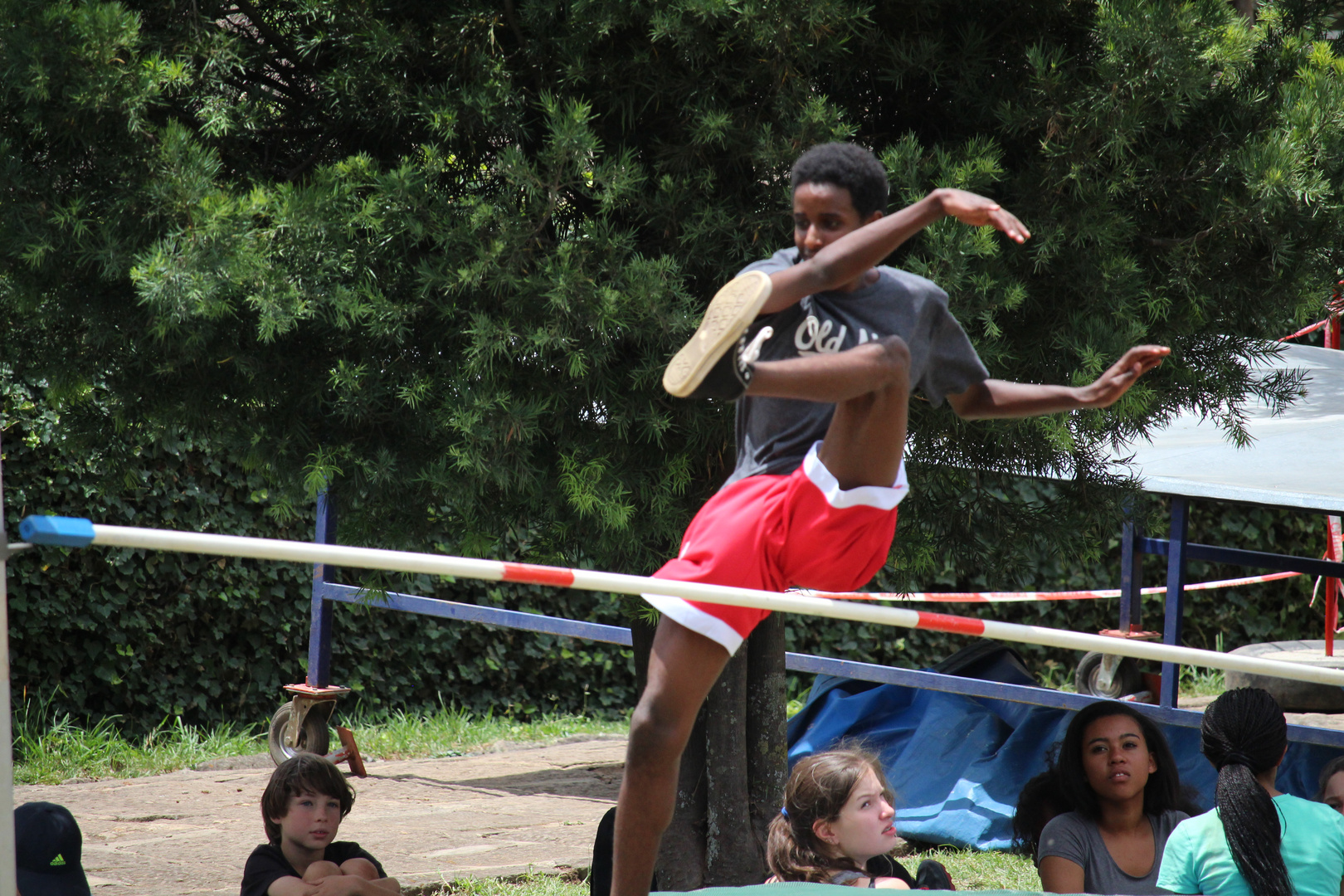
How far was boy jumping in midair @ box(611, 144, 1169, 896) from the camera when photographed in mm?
2463

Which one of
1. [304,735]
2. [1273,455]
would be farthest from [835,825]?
[304,735]

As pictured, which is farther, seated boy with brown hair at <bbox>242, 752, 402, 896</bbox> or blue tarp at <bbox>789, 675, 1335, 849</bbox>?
blue tarp at <bbox>789, 675, 1335, 849</bbox>

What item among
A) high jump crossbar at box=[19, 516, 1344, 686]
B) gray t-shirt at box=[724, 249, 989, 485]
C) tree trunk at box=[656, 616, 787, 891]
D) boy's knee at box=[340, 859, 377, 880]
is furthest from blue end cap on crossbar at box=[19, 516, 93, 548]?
tree trunk at box=[656, 616, 787, 891]

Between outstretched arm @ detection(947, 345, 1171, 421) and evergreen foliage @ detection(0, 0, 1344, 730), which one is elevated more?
evergreen foliage @ detection(0, 0, 1344, 730)

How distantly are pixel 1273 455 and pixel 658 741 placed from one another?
3.88 metres

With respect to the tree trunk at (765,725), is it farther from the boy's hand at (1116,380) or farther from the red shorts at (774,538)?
the boy's hand at (1116,380)

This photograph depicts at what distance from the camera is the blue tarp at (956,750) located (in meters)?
5.57

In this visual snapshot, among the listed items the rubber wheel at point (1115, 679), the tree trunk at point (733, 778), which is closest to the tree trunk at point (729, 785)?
the tree trunk at point (733, 778)

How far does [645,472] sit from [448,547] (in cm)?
428

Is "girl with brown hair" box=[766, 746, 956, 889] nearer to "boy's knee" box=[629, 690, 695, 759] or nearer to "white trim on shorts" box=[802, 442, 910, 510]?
"boy's knee" box=[629, 690, 695, 759]

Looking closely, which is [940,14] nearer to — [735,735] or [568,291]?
[568,291]

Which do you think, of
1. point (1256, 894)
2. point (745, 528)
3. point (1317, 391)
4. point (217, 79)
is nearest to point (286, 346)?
point (217, 79)

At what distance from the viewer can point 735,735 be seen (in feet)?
13.4

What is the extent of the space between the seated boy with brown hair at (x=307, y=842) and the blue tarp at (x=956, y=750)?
2923mm
